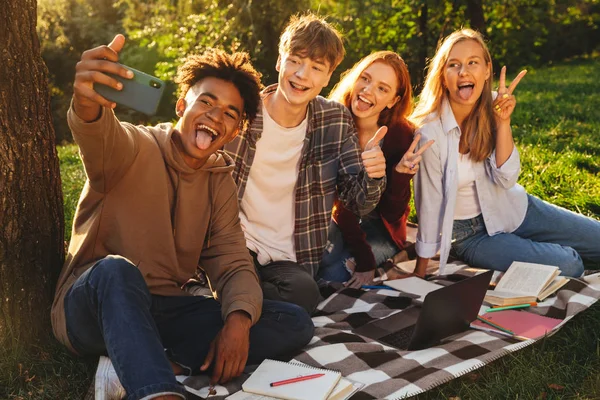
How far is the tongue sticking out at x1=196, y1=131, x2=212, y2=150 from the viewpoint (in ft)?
9.94

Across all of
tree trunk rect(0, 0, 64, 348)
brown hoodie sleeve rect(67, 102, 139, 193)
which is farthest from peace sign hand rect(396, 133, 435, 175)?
tree trunk rect(0, 0, 64, 348)

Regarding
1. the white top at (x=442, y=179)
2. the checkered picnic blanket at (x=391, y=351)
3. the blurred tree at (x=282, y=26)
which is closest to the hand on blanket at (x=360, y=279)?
the checkered picnic blanket at (x=391, y=351)

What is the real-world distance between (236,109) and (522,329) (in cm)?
187

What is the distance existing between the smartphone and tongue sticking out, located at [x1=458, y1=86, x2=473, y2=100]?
91.5 inches

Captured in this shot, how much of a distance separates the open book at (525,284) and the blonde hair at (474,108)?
80 centimetres

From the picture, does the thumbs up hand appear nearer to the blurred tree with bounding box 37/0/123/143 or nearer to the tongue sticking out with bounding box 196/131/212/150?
the tongue sticking out with bounding box 196/131/212/150

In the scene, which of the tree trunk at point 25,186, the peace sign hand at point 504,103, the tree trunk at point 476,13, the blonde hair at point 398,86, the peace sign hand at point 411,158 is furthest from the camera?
the tree trunk at point 476,13

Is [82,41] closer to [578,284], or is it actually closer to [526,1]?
[526,1]

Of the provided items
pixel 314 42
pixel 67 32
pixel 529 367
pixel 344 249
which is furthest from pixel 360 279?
pixel 67 32

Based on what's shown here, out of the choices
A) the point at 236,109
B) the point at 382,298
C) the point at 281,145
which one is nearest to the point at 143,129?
the point at 236,109

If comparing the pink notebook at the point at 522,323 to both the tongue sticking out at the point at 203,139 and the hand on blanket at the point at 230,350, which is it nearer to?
the hand on blanket at the point at 230,350

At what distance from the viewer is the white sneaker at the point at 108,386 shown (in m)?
2.56

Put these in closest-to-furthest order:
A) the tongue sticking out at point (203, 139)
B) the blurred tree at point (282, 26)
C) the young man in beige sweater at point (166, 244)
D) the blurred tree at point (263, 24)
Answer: the young man in beige sweater at point (166, 244)
the tongue sticking out at point (203, 139)
the blurred tree at point (263, 24)
the blurred tree at point (282, 26)

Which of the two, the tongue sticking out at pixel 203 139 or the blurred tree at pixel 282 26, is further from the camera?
the blurred tree at pixel 282 26
